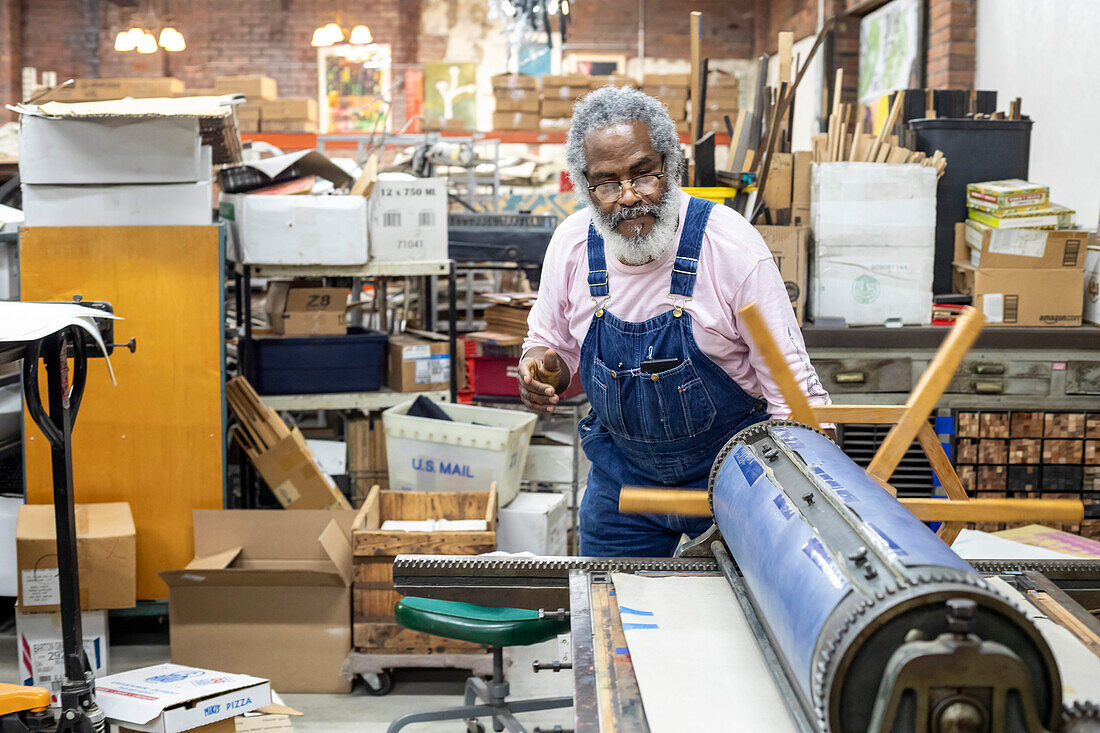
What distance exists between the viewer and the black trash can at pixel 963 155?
372 cm

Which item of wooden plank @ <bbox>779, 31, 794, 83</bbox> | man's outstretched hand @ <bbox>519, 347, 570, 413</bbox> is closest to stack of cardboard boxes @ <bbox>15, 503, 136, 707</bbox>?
man's outstretched hand @ <bbox>519, 347, 570, 413</bbox>

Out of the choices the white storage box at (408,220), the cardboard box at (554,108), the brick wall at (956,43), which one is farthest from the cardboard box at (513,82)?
the white storage box at (408,220)

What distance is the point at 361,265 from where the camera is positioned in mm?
4004

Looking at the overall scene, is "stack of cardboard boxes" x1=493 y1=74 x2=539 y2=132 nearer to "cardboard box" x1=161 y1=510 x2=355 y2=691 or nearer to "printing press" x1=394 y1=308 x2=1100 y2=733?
"cardboard box" x1=161 y1=510 x2=355 y2=691

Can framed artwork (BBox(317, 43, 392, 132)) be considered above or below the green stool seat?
above

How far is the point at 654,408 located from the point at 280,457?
6.75 feet

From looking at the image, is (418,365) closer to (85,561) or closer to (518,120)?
(85,561)

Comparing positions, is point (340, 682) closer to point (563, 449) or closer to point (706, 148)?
point (563, 449)

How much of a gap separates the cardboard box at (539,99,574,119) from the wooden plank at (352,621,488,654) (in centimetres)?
759

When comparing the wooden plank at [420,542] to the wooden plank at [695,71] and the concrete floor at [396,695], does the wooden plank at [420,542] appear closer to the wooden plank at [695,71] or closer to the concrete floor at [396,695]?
the concrete floor at [396,695]

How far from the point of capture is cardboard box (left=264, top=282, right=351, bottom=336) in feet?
13.2

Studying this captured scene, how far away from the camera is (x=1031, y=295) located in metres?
3.43

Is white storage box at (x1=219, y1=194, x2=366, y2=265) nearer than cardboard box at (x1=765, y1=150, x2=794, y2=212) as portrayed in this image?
No

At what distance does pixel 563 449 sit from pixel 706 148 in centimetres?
138
